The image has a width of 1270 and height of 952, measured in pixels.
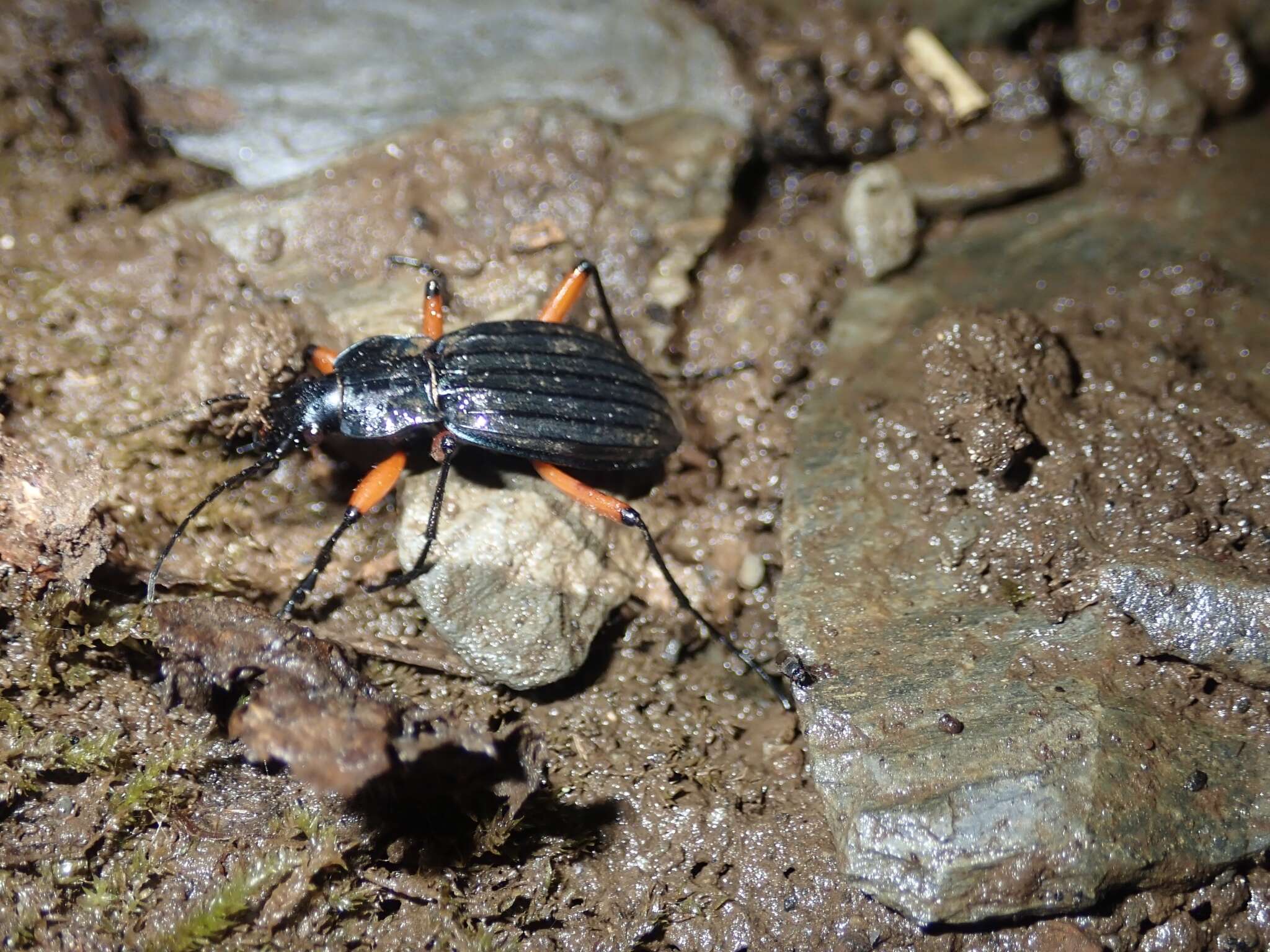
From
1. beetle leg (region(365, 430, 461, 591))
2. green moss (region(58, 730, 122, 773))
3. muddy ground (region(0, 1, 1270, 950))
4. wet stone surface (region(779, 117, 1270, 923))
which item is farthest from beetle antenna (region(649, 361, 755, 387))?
green moss (region(58, 730, 122, 773))

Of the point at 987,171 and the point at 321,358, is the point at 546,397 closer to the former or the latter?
the point at 321,358

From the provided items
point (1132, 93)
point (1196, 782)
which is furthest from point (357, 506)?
point (1132, 93)

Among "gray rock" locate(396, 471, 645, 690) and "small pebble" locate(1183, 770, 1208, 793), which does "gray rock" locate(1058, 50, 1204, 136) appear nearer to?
"small pebble" locate(1183, 770, 1208, 793)

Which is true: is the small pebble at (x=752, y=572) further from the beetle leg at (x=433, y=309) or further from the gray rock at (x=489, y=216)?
the beetle leg at (x=433, y=309)

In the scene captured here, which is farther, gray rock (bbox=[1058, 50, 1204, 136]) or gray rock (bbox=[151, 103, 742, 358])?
gray rock (bbox=[1058, 50, 1204, 136])

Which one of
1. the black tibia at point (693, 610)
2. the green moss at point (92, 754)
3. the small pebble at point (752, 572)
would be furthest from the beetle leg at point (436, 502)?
the small pebble at point (752, 572)
